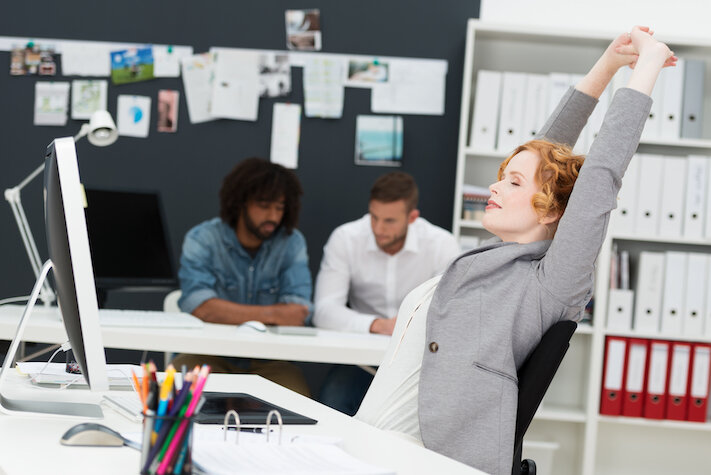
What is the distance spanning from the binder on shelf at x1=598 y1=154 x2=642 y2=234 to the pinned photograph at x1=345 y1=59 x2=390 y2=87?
1126mm

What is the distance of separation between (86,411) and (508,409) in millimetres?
675

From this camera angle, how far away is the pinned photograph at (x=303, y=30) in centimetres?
381

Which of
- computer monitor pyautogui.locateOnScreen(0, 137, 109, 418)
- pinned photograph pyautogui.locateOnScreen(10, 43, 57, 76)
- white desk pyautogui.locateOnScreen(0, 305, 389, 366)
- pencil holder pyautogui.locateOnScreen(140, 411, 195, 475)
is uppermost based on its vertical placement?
pinned photograph pyautogui.locateOnScreen(10, 43, 57, 76)

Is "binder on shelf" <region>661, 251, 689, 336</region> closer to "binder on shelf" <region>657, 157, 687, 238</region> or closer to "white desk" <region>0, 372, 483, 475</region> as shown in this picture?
"binder on shelf" <region>657, 157, 687, 238</region>

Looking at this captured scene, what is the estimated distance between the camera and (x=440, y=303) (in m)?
1.53

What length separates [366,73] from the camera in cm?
381

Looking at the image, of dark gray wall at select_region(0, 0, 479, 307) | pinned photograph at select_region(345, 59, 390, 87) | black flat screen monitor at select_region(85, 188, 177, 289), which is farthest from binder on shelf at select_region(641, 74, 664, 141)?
black flat screen monitor at select_region(85, 188, 177, 289)

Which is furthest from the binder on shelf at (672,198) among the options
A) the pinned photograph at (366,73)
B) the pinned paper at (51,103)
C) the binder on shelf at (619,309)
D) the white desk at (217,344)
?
the pinned paper at (51,103)

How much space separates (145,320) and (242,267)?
0.70m

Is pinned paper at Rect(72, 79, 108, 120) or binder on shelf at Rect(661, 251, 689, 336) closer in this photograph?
binder on shelf at Rect(661, 251, 689, 336)

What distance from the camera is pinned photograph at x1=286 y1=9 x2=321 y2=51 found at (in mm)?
3812

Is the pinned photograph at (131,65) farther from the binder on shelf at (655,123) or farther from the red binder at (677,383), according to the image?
the red binder at (677,383)

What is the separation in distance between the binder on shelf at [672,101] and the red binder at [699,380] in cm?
90

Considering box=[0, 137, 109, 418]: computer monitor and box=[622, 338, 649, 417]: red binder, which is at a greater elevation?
box=[0, 137, 109, 418]: computer monitor
